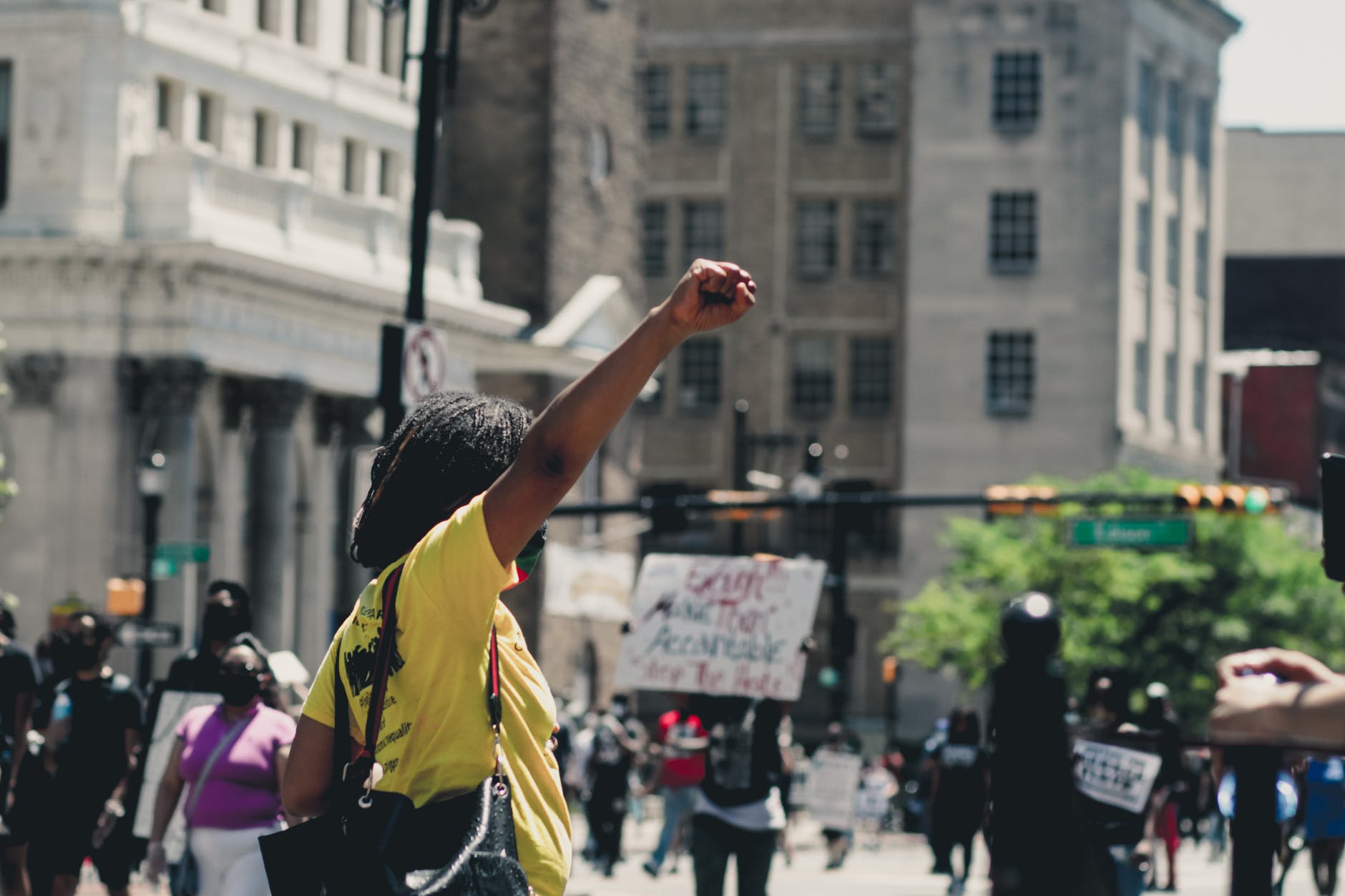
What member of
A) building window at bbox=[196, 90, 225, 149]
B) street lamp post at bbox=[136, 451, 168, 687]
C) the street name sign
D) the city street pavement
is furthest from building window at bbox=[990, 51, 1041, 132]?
the street name sign

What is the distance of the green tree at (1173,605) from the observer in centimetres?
5522

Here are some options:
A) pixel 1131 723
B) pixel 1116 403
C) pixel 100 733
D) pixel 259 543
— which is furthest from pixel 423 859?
pixel 1116 403

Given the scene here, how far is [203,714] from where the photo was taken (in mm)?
11312

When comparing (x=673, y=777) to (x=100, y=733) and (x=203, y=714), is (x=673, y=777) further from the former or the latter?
(x=203, y=714)

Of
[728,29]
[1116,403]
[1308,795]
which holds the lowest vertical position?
[1308,795]

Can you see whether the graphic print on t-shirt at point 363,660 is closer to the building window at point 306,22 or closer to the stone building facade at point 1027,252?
the building window at point 306,22

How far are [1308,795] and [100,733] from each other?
957cm

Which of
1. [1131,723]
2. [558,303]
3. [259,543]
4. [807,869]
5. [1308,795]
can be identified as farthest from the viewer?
[558,303]

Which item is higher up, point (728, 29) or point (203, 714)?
point (728, 29)

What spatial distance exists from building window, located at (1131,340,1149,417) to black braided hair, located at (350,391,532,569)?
6761cm

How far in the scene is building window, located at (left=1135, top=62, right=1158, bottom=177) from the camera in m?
71.9

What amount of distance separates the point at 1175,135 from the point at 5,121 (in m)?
39.3

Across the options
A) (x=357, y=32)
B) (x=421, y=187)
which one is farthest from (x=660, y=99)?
(x=421, y=187)

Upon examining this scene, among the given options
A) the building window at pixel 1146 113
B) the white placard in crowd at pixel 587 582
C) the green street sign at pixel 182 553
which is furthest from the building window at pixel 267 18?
the building window at pixel 1146 113
